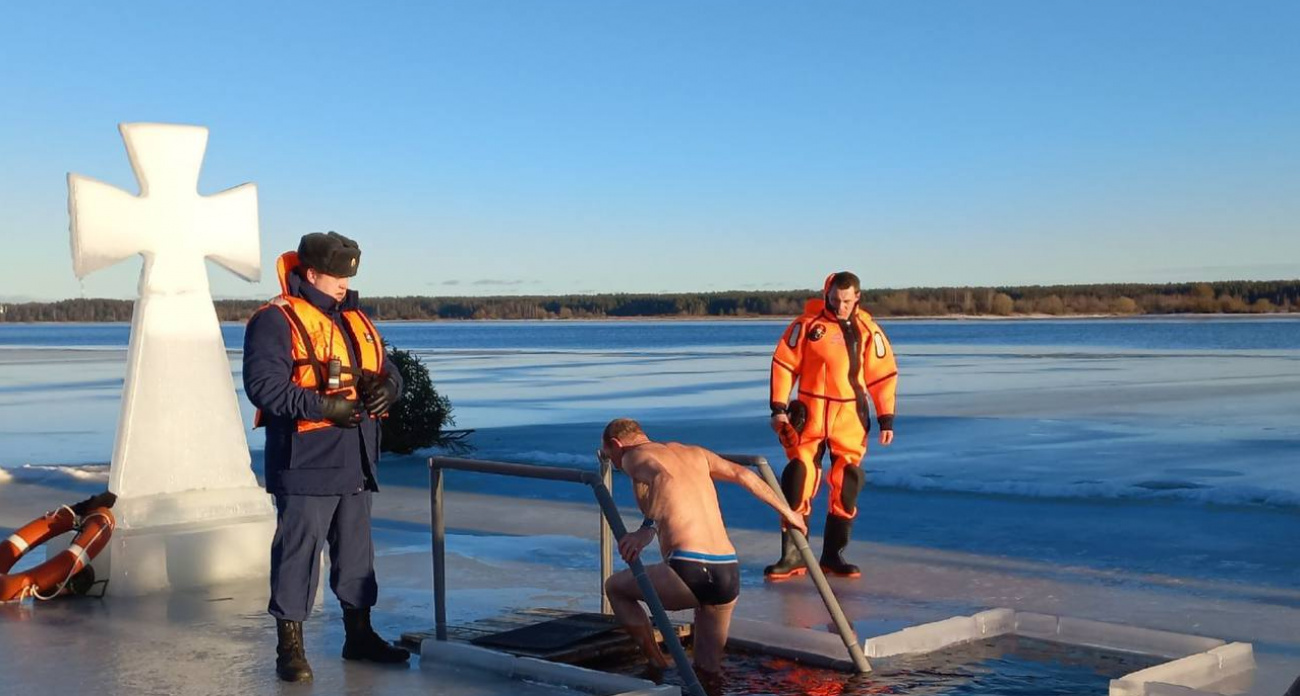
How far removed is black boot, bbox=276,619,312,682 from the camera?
5.34 meters

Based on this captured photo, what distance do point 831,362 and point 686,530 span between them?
2.85 m

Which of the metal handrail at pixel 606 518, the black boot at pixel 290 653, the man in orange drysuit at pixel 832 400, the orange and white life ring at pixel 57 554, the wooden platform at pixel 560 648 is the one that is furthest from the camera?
the man in orange drysuit at pixel 832 400

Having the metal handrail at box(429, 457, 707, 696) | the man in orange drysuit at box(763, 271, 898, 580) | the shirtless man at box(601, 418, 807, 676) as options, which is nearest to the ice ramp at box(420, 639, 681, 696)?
the metal handrail at box(429, 457, 707, 696)

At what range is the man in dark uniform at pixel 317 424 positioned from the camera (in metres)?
5.31

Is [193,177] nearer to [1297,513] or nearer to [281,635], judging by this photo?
[281,635]

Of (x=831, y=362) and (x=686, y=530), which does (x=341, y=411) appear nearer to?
(x=686, y=530)

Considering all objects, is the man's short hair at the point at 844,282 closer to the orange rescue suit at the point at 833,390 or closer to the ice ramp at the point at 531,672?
the orange rescue suit at the point at 833,390

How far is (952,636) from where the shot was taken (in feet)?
19.6

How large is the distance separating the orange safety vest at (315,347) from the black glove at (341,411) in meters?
0.08

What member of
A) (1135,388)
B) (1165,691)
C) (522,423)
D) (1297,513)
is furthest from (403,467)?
(1135,388)

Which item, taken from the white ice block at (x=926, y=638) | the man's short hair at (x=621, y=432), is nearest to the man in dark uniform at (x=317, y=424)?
the man's short hair at (x=621, y=432)

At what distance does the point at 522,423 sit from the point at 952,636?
13.5m

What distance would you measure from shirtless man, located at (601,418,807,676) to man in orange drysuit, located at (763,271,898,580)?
238cm

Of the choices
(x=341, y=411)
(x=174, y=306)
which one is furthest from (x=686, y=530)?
(x=174, y=306)
